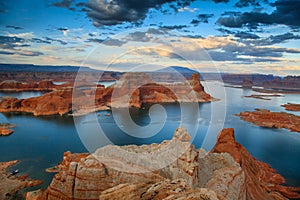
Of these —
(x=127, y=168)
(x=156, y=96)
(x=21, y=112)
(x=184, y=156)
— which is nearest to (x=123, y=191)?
(x=127, y=168)

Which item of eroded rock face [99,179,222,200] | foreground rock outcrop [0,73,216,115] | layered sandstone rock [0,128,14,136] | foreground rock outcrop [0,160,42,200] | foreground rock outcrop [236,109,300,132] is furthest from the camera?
foreground rock outcrop [0,73,216,115]

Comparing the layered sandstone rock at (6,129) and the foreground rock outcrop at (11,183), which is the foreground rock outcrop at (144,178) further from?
the layered sandstone rock at (6,129)

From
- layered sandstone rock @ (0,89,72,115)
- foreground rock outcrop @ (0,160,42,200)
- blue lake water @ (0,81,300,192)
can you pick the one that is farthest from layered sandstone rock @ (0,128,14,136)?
foreground rock outcrop @ (0,160,42,200)

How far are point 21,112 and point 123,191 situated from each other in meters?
43.0

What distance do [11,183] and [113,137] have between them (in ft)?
42.9

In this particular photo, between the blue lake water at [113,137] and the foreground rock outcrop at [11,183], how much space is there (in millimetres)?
810

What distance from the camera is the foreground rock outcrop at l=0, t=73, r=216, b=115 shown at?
4344 centimetres

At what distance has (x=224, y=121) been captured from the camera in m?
41.3

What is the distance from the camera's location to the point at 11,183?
53.0 feet

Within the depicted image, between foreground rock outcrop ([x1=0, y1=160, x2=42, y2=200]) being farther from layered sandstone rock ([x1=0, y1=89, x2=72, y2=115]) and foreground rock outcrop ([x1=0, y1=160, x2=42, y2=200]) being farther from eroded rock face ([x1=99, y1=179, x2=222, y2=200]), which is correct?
layered sandstone rock ([x1=0, y1=89, x2=72, y2=115])

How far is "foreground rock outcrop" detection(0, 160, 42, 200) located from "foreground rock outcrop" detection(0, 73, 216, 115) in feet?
81.8

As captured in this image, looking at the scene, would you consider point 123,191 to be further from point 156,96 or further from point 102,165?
point 156,96

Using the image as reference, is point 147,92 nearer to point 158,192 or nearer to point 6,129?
point 6,129

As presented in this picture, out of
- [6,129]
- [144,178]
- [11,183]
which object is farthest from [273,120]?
[6,129]
